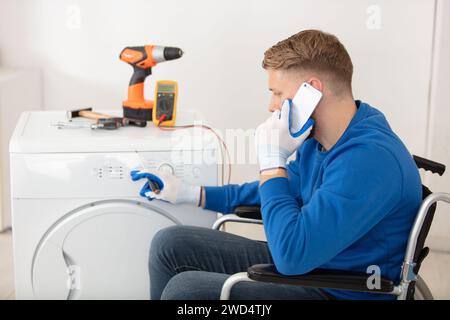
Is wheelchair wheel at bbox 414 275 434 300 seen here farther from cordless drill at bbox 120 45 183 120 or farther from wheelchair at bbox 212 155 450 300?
cordless drill at bbox 120 45 183 120

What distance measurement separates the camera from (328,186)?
1.46 meters

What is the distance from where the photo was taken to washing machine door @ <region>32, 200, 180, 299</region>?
6.32 feet

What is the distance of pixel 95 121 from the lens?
85.2 inches

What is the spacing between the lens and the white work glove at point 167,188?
73.7 inches

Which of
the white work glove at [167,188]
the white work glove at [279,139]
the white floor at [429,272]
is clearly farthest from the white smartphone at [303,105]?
the white floor at [429,272]

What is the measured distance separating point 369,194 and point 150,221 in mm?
733

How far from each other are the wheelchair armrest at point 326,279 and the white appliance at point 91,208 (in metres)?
0.55

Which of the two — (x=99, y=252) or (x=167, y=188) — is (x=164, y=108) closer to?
(x=167, y=188)

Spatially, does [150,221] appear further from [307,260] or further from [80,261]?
[307,260]

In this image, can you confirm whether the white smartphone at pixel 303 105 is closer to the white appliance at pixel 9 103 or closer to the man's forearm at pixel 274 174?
the man's forearm at pixel 274 174

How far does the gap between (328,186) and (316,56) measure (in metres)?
0.31

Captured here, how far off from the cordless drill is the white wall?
0.81m
